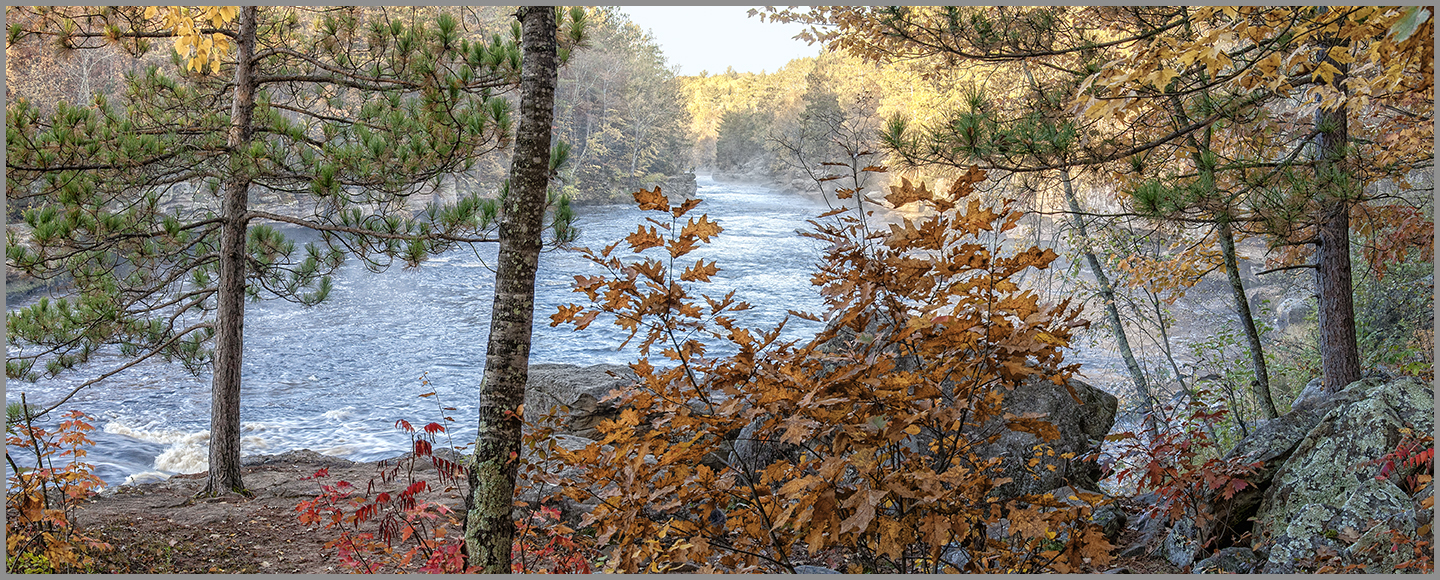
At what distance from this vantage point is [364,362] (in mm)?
11102

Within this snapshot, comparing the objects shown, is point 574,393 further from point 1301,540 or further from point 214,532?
point 1301,540

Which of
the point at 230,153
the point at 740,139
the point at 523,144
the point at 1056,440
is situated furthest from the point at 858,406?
the point at 740,139

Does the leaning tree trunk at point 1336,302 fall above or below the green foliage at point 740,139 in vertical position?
below

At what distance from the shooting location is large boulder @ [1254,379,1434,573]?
2980mm

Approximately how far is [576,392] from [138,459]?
4771 millimetres

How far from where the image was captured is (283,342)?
1163 centimetres

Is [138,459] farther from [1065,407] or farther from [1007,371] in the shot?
[1007,371]

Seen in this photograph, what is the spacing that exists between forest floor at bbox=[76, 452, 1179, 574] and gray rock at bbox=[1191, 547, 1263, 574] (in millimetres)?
197

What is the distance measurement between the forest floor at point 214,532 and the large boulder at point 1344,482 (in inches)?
19.3

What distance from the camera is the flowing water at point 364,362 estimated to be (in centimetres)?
830

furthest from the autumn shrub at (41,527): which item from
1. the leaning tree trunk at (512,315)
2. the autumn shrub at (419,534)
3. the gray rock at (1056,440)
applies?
the gray rock at (1056,440)

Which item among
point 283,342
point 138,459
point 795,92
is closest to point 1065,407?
point 138,459

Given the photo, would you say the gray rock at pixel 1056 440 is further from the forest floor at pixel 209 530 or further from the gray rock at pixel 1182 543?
the forest floor at pixel 209 530

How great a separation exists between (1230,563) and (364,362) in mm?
10503
